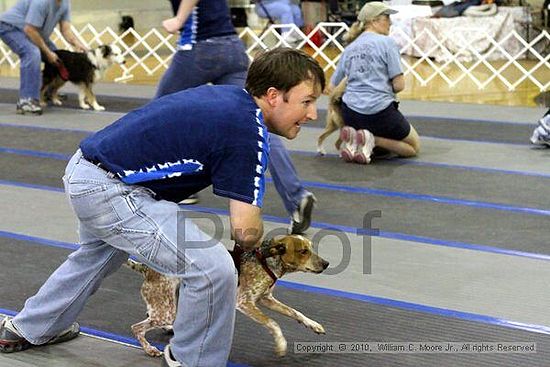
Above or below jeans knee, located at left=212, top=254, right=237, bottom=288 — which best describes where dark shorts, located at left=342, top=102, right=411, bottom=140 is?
below

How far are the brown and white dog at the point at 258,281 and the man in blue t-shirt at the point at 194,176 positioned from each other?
0.21 m

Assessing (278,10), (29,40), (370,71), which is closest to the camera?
(370,71)

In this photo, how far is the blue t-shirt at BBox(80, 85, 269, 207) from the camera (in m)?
2.62

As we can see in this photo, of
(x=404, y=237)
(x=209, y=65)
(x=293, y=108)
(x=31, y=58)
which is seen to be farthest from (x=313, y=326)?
(x=31, y=58)

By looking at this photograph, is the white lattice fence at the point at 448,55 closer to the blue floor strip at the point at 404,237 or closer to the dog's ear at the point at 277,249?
the blue floor strip at the point at 404,237

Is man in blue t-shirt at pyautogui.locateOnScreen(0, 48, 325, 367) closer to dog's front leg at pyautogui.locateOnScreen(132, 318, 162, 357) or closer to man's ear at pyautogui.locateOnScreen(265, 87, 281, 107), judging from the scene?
man's ear at pyautogui.locateOnScreen(265, 87, 281, 107)

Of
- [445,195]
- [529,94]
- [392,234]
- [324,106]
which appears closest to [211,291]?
[392,234]

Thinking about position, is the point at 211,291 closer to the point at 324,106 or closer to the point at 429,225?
the point at 429,225

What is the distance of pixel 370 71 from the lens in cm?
641

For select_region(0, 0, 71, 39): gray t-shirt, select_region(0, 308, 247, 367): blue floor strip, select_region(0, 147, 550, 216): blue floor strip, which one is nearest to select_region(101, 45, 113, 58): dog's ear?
select_region(0, 0, 71, 39): gray t-shirt

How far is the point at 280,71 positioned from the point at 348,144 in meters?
3.81

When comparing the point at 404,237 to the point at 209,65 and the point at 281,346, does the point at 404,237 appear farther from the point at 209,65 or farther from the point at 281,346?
the point at 281,346

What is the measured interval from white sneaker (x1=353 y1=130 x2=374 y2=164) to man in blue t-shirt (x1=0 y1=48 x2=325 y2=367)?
3.62 m

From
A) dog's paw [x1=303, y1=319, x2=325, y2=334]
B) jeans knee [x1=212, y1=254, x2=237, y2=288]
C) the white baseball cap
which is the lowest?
dog's paw [x1=303, y1=319, x2=325, y2=334]
